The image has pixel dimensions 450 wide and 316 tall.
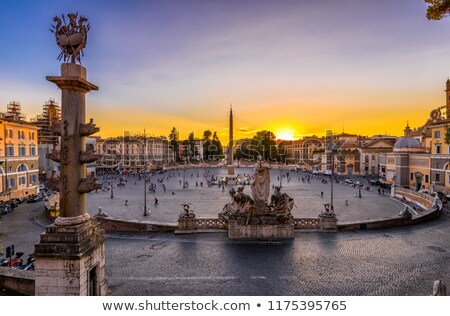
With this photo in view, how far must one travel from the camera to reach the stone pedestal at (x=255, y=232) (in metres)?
13.2

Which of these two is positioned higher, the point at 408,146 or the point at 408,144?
the point at 408,144

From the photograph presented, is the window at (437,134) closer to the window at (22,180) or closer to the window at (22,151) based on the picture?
the window at (22,151)

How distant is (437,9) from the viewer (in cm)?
787

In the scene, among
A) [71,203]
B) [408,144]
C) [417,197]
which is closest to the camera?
[71,203]

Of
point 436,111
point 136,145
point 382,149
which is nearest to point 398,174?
point 436,111

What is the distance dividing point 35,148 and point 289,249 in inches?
1459

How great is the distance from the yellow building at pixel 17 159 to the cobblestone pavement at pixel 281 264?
24.1 m

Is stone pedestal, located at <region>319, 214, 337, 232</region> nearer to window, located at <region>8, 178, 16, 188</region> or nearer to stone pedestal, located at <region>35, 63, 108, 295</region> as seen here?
stone pedestal, located at <region>35, 63, 108, 295</region>

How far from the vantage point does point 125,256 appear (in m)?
11.5

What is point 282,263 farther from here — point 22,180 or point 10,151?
point 22,180

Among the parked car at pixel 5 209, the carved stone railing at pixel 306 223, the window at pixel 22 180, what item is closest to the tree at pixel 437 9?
the carved stone railing at pixel 306 223

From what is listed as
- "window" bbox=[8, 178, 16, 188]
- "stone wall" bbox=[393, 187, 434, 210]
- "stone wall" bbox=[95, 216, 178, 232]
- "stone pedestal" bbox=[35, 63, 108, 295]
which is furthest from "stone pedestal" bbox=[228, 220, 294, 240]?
"window" bbox=[8, 178, 16, 188]

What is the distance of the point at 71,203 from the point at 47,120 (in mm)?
67009

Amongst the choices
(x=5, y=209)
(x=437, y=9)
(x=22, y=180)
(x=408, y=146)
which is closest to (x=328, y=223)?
(x=437, y=9)
